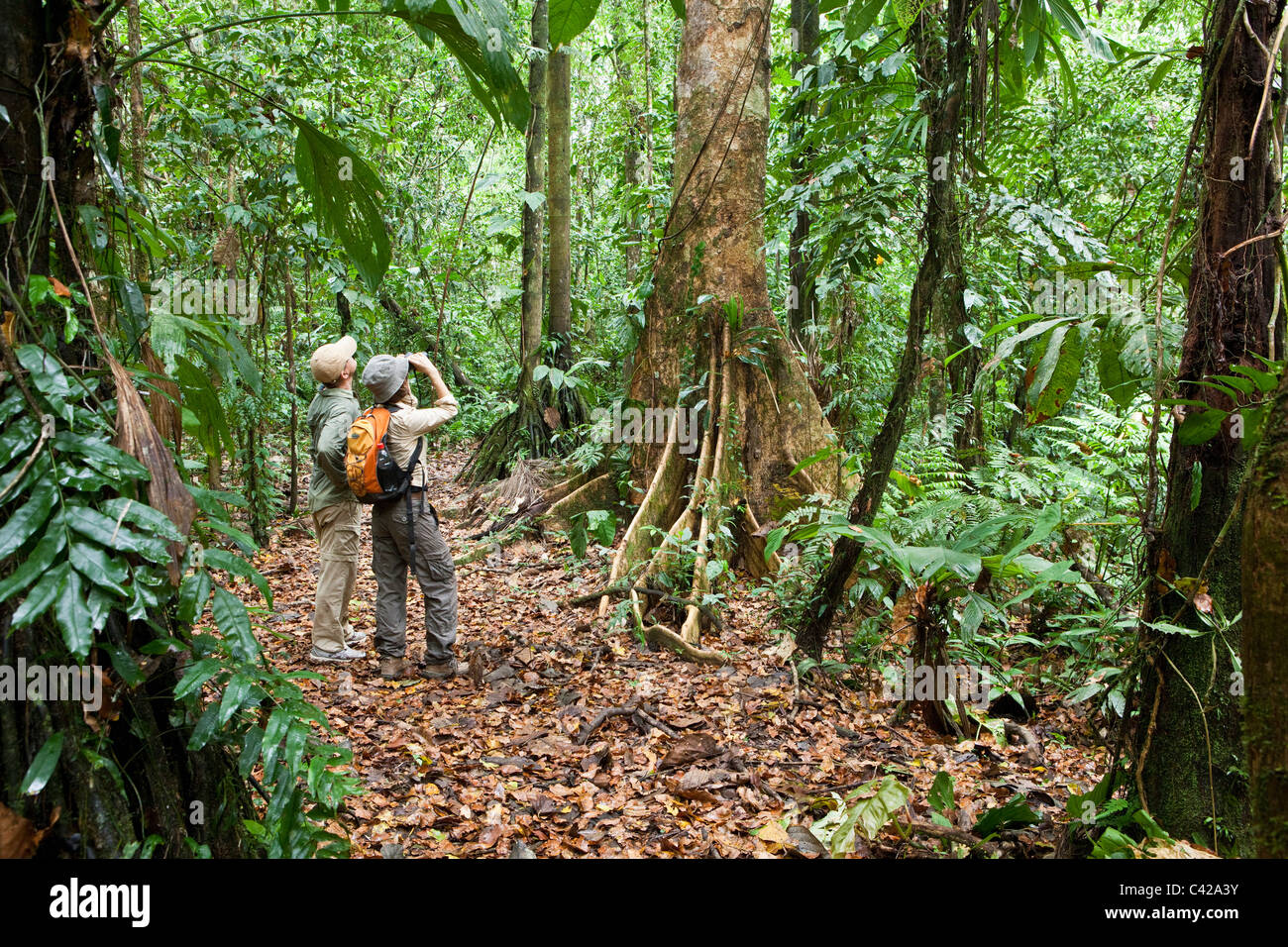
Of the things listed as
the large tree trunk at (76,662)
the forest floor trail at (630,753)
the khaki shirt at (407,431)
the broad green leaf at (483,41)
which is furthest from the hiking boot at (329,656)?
the broad green leaf at (483,41)

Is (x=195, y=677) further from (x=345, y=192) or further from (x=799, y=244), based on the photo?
(x=799, y=244)

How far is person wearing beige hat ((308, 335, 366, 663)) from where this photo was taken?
4.94 m

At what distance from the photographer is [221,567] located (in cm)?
179

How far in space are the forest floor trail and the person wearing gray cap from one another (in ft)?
0.55

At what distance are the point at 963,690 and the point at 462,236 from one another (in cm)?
1034

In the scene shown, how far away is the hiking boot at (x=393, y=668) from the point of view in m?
4.79

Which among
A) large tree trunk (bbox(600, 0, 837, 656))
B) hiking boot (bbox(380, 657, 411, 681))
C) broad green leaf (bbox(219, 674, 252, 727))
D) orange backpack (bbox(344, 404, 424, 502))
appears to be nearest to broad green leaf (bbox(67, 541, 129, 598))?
broad green leaf (bbox(219, 674, 252, 727))

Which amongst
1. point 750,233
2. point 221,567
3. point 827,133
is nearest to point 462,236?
point 750,233

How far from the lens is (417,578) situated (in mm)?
4770

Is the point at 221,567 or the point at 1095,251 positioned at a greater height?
the point at 1095,251

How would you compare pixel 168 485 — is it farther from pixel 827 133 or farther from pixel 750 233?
pixel 750 233

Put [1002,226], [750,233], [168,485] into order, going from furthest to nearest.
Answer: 1. [750,233]
2. [1002,226]
3. [168,485]

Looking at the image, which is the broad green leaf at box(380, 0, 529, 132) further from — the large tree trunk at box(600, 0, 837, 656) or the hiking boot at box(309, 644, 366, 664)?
the hiking boot at box(309, 644, 366, 664)

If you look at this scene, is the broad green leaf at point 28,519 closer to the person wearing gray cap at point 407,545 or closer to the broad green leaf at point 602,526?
the person wearing gray cap at point 407,545
